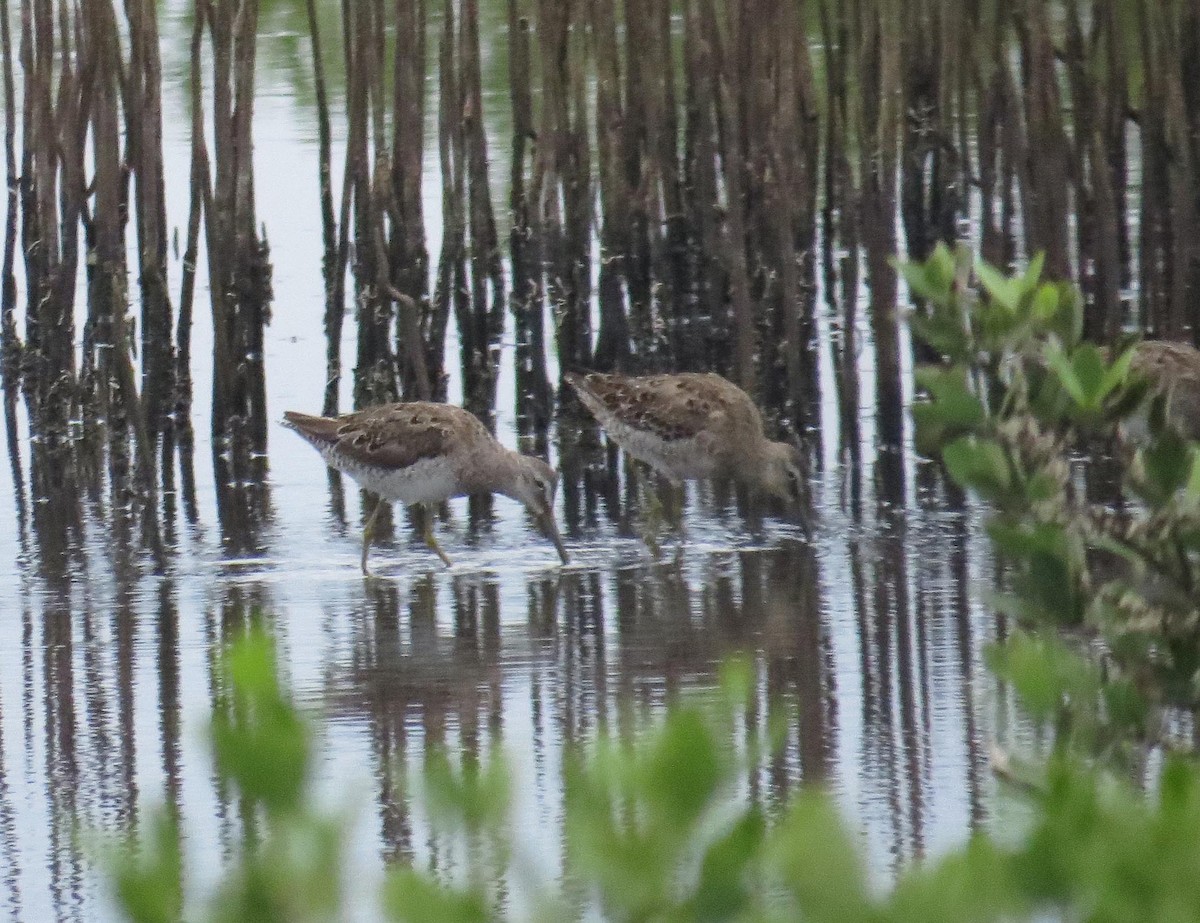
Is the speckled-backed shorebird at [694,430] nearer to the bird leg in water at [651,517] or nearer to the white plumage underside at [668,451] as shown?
the white plumage underside at [668,451]

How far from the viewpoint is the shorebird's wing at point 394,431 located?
33.4 feet

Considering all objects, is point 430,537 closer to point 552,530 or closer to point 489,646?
point 552,530

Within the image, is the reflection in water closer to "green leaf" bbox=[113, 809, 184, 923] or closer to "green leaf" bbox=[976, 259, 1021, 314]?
"green leaf" bbox=[976, 259, 1021, 314]

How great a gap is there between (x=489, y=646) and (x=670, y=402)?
2.52m

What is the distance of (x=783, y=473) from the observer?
10422 mm

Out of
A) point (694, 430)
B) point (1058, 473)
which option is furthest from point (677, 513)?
point (1058, 473)

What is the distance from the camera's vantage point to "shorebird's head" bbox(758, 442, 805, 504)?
34.1 ft

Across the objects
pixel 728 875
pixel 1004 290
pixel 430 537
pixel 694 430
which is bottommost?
pixel 430 537

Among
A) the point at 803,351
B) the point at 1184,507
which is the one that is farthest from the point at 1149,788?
the point at 803,351

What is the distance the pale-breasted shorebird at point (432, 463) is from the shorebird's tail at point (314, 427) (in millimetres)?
45

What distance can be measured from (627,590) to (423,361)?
257 centimetres

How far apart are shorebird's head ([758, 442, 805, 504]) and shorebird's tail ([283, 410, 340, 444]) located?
1993 millimetres

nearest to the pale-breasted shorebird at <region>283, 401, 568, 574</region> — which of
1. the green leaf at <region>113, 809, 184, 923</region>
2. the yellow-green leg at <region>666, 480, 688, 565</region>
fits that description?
the yellow-green leg at <region>666, 480, 688, 565</region>

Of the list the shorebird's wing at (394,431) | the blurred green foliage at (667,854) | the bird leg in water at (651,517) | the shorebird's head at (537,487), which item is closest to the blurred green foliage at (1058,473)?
the blurred green foliage at (667,854)
